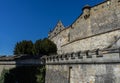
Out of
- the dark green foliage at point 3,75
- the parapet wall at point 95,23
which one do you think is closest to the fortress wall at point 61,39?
the parapet wall at point 95,23

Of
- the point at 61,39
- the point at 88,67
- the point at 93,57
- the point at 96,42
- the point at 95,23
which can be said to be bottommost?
the point at 88,67

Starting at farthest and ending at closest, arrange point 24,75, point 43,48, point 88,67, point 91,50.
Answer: point 43,48 < point 24,75 < point 88,67 < point 91,50

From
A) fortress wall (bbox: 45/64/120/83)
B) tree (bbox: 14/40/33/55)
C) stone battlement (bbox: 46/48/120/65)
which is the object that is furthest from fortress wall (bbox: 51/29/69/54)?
stone battlement (bbox: 46/48/120/65)

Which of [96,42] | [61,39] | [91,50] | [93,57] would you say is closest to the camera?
[93,57]

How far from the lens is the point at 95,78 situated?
992 cm

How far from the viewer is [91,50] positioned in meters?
10.4

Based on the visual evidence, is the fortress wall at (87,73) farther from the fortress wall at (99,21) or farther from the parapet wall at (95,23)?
the fortress wall at (99,21)

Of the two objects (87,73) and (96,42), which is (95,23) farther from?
(87,73)

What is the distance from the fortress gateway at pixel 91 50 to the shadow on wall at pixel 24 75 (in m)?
1.02

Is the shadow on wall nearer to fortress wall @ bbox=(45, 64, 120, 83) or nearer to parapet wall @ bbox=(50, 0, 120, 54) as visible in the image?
fortress wall @ bbox=(45, 64, 120, 83)

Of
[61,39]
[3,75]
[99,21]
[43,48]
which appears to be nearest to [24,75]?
[3,75]

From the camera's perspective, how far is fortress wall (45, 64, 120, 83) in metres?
8.88

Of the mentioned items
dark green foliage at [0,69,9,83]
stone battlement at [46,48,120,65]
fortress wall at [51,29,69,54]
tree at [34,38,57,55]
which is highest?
fortress wall at [51,29,69,54]

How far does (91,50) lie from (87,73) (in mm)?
1397
